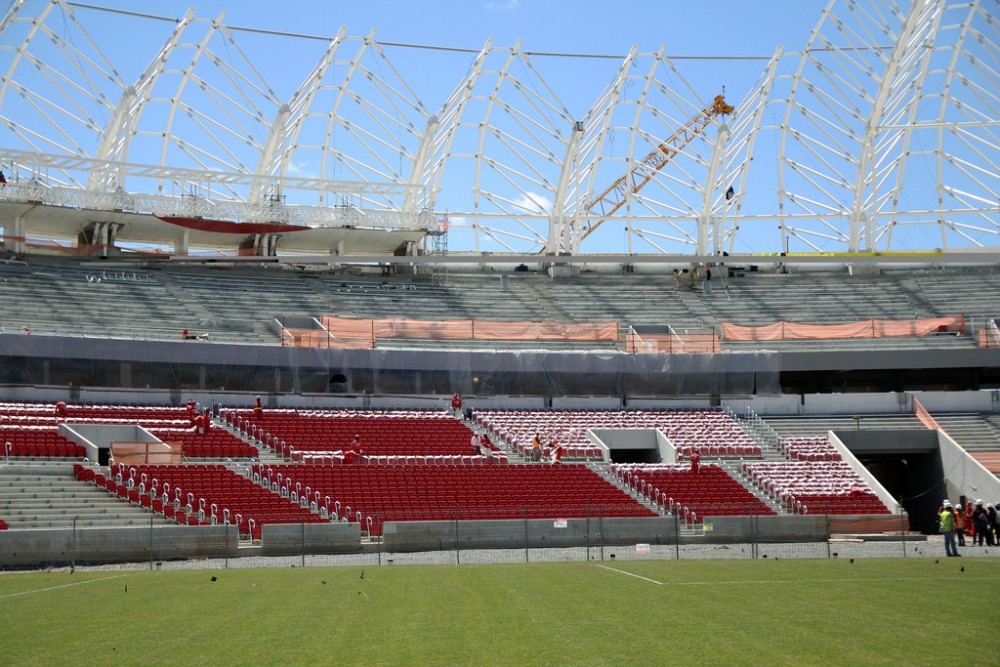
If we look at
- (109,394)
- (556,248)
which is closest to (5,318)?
(109,394)

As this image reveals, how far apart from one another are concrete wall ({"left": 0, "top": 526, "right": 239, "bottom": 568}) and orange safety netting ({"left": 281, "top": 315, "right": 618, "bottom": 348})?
68.6 feet

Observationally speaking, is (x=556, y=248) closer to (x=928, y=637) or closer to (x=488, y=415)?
(x=488, y=415)

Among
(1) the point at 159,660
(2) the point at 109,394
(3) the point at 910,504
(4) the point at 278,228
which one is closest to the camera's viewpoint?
(1) the point at 159,660

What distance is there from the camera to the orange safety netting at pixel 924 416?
47375 millimetres

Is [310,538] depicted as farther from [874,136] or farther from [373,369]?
[874,136]

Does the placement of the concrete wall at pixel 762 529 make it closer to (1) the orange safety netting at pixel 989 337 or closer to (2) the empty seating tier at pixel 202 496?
(2) the empty seating tier at pixel 202 496

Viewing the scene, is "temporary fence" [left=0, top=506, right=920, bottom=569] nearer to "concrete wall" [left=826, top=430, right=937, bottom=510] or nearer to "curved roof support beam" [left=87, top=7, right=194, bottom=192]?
"concrete wall" [left=826, top=430, right=937, bottom=510]

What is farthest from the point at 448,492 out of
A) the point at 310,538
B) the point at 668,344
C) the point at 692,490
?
the point at 668,344

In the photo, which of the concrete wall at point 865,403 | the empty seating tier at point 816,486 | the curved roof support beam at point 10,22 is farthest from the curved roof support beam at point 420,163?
the empty seating tier at point 816,486

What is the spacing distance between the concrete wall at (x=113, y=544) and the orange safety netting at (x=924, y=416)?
31934 mm

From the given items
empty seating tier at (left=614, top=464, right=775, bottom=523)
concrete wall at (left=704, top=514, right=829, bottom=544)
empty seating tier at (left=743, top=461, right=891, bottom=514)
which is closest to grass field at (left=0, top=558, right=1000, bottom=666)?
concrete wall at (left=704, top=514, right=829, bottom=544)

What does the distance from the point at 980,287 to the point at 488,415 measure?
30.7m

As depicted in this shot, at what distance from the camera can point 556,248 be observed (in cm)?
6309

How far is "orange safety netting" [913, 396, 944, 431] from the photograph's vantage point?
155 feet
